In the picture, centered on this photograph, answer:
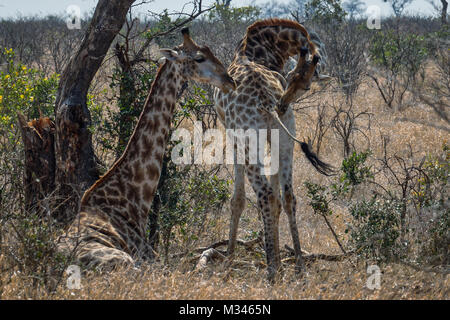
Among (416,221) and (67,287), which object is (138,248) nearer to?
(67,287)

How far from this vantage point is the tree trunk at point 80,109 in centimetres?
525

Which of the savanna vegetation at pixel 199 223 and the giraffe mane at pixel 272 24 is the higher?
the giraffe mane at pixel 272 24

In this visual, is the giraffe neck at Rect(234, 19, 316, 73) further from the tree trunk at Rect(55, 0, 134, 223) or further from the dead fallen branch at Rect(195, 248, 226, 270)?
the dead fallen branch at Rect(195, 248, 226, 270)

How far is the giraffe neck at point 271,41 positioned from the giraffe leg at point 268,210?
1388mm

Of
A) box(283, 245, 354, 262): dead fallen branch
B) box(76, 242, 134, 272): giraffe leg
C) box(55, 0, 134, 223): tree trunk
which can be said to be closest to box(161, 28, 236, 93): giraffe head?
box(55, 0, 134, 223): tree trunk

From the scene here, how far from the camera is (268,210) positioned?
502 cm

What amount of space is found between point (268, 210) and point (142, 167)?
1066 mm

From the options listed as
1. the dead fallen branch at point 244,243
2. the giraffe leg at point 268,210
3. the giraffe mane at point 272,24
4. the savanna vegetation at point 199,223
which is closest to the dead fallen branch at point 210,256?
the savanna vegetation at point 199,223

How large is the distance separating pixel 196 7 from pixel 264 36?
724 millimetres

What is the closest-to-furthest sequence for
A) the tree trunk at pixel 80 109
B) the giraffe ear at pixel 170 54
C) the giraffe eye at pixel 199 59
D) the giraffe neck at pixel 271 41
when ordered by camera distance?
the giraffe ear at pixel 170 54 < the giraffe eye at pixel 199 59 < the tree trunk at pixel 80 109 < the giraffe neck at pixel 271 41

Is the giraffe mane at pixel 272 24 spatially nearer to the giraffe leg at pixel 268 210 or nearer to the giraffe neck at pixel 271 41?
the giraffe neck at pixel 271 41

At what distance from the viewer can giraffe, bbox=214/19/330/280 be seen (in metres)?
5.04

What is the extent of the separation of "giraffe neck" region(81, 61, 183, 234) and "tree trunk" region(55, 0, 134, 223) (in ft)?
Result: 2.41
